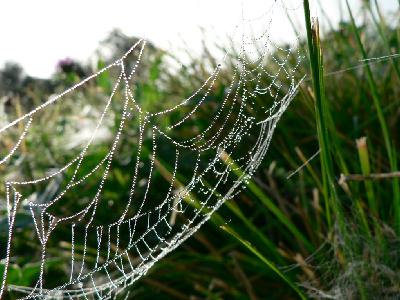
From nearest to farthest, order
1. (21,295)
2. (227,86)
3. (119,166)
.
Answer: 1. (21,295)
2. (119,166)
3. (227,86)

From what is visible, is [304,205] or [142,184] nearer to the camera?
[304,205]

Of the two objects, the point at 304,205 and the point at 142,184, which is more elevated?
the point at 142,184

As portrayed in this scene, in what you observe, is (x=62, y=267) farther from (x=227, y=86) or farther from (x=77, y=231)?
(x=227, y=86)

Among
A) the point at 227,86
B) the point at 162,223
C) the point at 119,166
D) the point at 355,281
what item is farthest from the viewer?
the point at 227,86

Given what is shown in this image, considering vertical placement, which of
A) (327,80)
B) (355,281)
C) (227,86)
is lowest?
(355,281)

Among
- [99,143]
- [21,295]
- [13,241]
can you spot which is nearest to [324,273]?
[21,295]

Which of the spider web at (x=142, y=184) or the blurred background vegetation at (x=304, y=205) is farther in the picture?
the spider web at (x=142, y=184)

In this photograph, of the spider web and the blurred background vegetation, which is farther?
the spider web

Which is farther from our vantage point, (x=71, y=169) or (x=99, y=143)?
(x=99, y=143)
